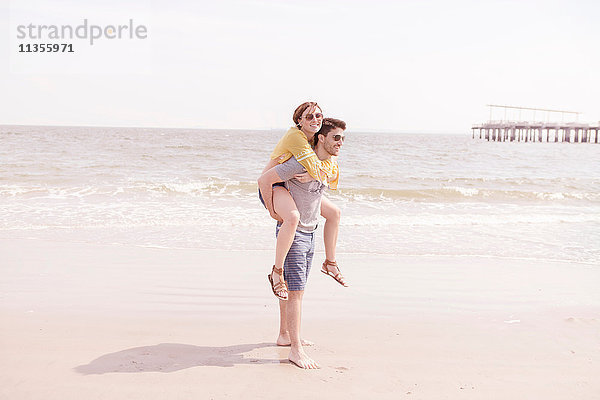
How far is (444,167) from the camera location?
29625 mm

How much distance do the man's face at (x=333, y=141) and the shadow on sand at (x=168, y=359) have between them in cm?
152

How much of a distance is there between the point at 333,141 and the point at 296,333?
1340 mm

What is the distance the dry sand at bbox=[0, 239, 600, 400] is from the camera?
3.49m

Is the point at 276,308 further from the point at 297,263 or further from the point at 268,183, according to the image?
the point at 268,183

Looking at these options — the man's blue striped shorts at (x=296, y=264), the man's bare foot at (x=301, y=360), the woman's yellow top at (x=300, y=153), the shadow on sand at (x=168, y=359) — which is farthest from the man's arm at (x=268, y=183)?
the shadow on sand at (x=168, y=359)

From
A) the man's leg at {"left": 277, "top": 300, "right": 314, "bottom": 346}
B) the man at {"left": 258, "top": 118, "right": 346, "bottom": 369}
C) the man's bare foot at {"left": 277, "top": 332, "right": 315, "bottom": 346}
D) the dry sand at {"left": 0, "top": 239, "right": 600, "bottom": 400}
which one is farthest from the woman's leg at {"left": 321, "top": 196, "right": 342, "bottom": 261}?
the dry sand at {"left": 0, "top": 239, "right": 600, "bottom": 400}

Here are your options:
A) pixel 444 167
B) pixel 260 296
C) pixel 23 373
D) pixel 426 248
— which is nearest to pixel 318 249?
pixel 426 248

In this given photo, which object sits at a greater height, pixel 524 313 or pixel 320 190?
pixel 320 190

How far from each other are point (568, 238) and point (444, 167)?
66.8ft

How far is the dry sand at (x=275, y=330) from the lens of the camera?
11.4 ft

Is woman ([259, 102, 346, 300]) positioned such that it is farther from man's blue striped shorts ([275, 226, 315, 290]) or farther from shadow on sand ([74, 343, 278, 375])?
shadow on sand ([74, 343, 278, 375])

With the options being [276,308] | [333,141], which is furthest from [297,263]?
[276,308]

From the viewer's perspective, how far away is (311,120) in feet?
12.2

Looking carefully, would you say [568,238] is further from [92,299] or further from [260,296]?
[92,299]
